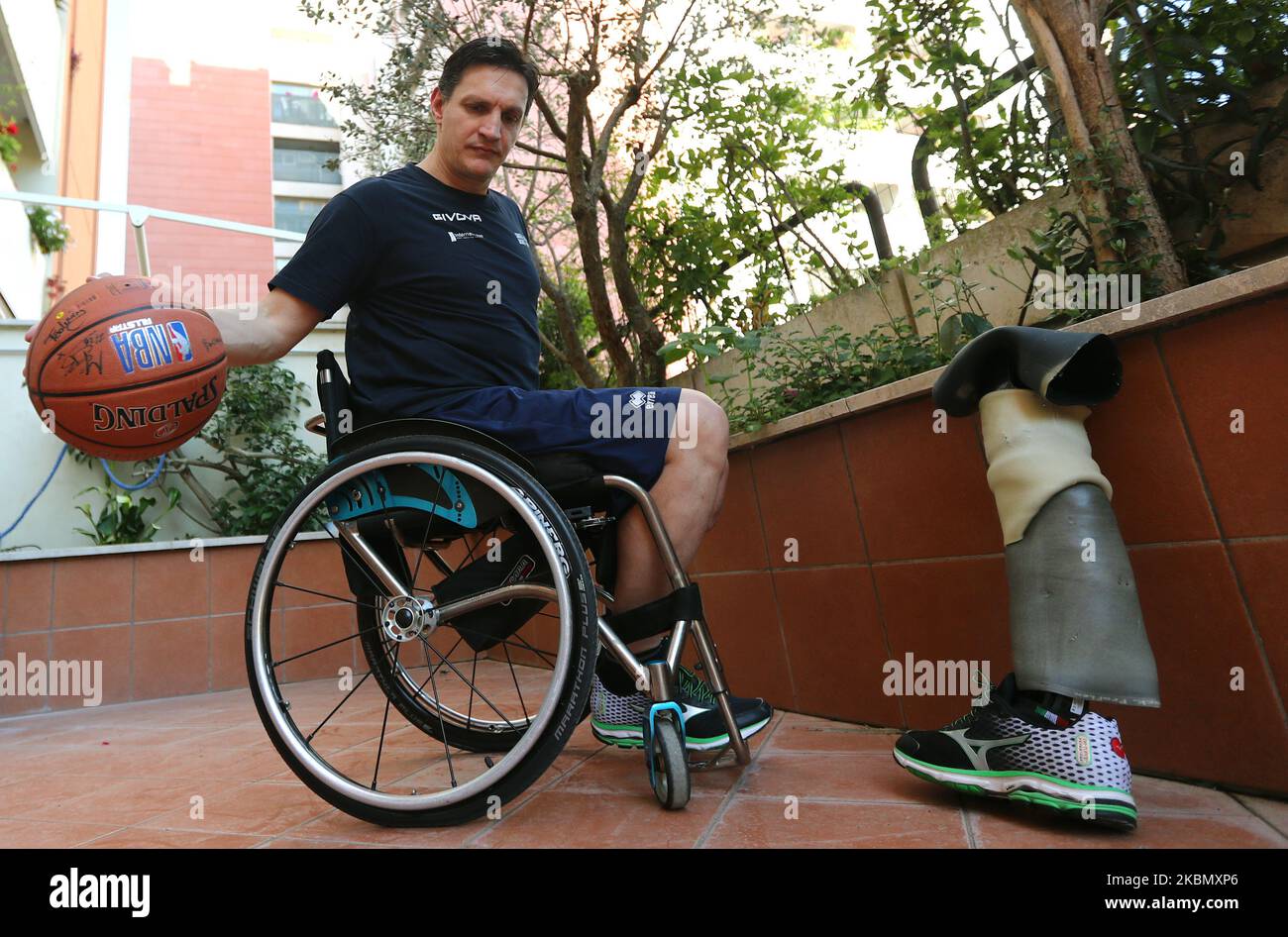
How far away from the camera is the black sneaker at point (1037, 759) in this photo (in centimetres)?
99

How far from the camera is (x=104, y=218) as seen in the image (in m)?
6.85

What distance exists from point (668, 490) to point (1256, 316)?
0.89 meters

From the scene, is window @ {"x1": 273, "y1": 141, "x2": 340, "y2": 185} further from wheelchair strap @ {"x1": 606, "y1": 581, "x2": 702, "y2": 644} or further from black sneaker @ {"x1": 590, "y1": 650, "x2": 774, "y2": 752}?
wheelchair strap @ {"x1": 606, "y1": 581, "x2": 702, "y2": 644}

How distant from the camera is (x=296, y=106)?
14.9 metres

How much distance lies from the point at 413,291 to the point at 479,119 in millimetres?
366

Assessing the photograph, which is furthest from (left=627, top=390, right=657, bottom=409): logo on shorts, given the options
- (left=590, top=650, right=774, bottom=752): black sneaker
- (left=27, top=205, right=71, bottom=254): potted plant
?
(left=27, top=205, right=71, bottom=254): potted plant

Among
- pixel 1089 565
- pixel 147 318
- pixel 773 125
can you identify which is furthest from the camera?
pixel 773 125

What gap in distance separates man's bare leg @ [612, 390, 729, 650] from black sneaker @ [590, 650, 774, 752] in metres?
0.13
